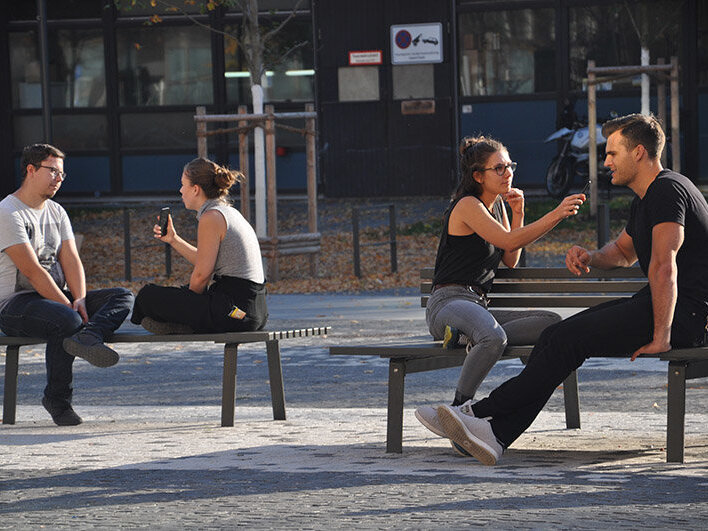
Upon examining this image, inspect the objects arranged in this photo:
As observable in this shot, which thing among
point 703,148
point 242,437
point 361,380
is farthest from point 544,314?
point 703,148

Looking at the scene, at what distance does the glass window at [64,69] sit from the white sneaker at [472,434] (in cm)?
1966

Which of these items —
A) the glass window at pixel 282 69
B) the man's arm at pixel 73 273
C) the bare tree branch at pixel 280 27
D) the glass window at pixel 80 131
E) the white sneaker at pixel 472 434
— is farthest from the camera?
the glass window at pixel 80 131

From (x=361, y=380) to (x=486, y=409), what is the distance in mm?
3459

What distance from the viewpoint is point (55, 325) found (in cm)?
774

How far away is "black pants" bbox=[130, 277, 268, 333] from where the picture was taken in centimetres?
764

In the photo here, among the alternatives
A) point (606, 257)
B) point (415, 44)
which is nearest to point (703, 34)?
point (415, 44)

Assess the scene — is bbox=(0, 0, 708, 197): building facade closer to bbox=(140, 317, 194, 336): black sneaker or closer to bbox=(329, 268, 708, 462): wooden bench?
bbox=(329, 268, 708, 462): wooden bench

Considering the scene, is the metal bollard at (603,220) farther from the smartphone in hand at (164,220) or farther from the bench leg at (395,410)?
the bench leg at (395,410)

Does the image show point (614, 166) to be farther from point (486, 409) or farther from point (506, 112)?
point (506, 112)

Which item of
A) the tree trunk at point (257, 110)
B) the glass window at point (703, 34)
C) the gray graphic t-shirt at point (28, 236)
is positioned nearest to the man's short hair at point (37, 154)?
the gray graphic t-shirt at point (28, 236)

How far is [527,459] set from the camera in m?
6.48

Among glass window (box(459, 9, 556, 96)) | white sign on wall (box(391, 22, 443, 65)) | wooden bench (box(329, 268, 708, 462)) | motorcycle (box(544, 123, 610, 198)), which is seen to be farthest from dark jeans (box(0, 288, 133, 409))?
glass window (box(459, 9, 556, 96))

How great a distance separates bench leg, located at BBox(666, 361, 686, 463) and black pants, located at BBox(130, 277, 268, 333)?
2.44 m

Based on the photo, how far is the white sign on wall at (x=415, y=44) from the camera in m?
23.1
